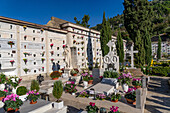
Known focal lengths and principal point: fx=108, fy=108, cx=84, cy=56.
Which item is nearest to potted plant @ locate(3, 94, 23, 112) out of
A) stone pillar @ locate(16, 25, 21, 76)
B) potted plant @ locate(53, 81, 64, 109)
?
potted plant @ locate(53, 81, 64, 109)

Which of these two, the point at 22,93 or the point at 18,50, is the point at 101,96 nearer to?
the point at 22,93

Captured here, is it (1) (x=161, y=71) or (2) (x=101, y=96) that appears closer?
(2) (x=101, y=96)

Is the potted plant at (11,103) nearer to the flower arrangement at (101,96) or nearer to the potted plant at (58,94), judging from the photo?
the potted plant at (58,94)

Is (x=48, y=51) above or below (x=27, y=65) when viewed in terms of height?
above

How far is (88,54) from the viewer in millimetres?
31031

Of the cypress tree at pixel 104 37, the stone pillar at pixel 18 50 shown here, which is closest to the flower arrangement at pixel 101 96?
the stone pillar at pixel 18 50

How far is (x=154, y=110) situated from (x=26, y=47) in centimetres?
1896

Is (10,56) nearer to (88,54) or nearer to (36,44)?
(36,44)

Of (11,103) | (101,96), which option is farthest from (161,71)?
(11,103)

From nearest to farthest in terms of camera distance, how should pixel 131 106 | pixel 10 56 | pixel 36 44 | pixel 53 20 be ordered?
pixel 131 106, pixel 10 56, pixel 36 44, pixel 53 20

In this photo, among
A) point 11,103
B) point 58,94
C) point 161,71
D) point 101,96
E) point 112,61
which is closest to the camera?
point 11,103

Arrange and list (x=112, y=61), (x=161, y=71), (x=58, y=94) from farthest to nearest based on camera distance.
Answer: (x=161, y=71) < (x=112, y=61) < (x=58, y=94)

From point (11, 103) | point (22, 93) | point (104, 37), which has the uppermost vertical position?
point (104, 37)

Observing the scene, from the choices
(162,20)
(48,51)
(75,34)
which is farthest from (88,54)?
(162,20)
